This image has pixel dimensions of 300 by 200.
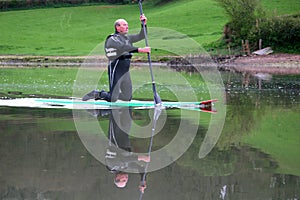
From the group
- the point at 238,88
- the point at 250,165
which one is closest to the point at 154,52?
the point at 238,88

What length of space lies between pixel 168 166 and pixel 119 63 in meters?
9.26

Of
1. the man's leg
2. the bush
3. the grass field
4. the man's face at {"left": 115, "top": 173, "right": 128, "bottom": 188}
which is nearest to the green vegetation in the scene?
the bush

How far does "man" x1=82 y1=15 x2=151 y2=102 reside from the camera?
61.7ft

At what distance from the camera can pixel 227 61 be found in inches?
2205

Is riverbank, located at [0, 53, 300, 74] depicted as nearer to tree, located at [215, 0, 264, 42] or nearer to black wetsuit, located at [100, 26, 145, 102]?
tree, located at [215, 0, 264, 42]

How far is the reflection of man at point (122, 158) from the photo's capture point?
961 cm

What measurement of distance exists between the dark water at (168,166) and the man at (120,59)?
302cm

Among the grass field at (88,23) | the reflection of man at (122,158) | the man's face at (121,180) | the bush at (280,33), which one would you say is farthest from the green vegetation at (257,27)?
the man's face at (121,180)

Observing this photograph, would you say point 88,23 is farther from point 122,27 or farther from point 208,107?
point 208,107

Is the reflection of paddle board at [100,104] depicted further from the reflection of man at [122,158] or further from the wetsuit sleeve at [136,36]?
the reflection of man at [122,158]

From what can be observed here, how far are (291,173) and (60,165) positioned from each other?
139 inches

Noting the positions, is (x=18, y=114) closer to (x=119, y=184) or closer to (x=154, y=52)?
(x=119, y=184)

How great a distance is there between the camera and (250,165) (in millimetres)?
10359

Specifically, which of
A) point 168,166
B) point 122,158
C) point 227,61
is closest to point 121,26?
point 122,158
